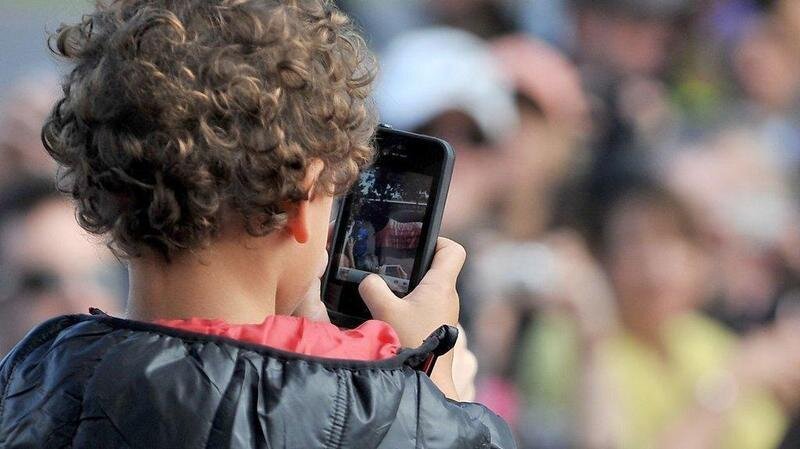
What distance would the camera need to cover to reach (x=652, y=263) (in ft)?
11.2

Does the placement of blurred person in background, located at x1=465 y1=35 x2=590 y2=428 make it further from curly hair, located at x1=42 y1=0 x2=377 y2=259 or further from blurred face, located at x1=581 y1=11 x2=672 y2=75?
curly hair, located at x1=42 y1=0 x2=377 y2=259

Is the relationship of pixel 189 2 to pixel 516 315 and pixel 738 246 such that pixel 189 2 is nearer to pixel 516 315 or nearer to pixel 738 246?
pixel 516 315

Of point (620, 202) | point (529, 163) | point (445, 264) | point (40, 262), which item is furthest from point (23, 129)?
point (445, 264)

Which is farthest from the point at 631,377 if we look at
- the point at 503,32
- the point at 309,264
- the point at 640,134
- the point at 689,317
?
the point at 309,264

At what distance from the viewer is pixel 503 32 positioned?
3.34 meters

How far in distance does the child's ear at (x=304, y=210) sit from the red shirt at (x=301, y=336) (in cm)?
Answer: 9

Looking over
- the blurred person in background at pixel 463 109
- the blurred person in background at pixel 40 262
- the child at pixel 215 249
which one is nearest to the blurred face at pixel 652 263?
the blurred person in background at pixel 463 109

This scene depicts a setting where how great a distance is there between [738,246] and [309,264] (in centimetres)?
257

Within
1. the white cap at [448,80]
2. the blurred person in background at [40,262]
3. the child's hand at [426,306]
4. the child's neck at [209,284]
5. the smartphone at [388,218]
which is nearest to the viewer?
the child's neck at [209,284]

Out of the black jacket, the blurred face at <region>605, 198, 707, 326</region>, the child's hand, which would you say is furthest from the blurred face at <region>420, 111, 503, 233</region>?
the black jacket

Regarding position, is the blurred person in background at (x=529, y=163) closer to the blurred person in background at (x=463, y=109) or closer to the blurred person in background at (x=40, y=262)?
the blurred person in background at (x=463, y=109)

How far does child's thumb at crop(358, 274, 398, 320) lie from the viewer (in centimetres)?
120

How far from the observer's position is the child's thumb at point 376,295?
3.92ft

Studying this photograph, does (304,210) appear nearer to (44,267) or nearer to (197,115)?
(197,115)
